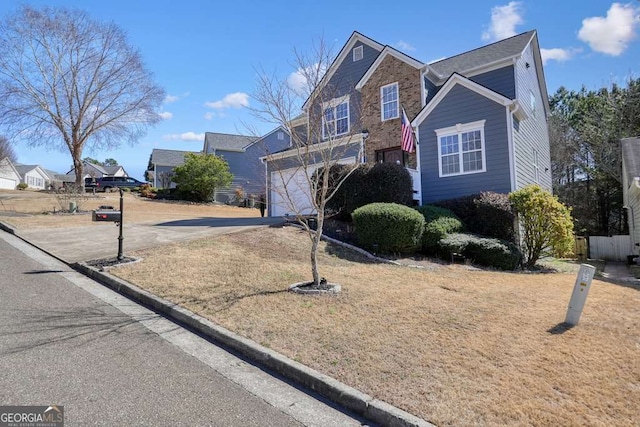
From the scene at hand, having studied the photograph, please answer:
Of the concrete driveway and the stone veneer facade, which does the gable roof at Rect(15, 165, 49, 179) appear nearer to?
the concrete driveway

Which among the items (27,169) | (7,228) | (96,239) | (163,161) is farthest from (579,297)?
(27,169)

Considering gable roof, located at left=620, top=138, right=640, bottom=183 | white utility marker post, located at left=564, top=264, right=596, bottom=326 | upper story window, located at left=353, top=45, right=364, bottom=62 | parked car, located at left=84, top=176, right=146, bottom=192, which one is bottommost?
white utility marker post, located at left=564, top=264, right=596, bottom=326

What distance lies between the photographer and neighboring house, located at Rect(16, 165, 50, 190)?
206 ft

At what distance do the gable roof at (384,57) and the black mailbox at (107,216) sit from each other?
1312 cm

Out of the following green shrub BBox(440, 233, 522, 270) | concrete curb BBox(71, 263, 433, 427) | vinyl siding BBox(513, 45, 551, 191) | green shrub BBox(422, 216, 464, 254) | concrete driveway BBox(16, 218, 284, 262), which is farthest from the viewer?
vinyl siding BBox(513, 45, 551, 191)

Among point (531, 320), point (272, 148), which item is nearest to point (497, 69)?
point (531, 320)

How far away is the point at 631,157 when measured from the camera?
1565cm

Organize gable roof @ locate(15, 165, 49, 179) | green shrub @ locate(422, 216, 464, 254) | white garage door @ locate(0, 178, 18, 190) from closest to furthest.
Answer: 1. green shrub @ locate(422, 216, 464, 254)
2. white garage door @ locate(0, 178, 18, 190)
3. gable roof @ locate(15, 165, 49, 179)

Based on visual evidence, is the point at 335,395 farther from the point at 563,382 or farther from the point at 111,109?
the point at 111,109

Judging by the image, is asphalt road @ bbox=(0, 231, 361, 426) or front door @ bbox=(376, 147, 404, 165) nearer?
asphalt road @ bbox=(0, 231, 361, 426)

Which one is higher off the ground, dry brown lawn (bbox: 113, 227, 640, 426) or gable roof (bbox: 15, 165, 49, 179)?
gable roof (bbox: 15, 165, 49, 179)
